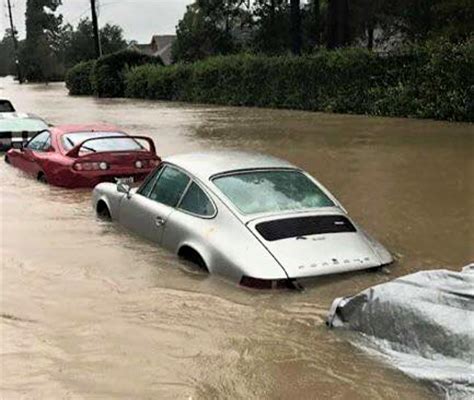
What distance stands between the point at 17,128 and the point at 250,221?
40.8ft

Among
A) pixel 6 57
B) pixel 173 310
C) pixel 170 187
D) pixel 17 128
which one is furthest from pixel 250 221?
pixel 6 57

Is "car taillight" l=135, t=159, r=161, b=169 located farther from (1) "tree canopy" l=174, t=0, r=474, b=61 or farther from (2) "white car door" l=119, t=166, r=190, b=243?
(1) "tree canopy" l=174, t=0, r=474, b=61

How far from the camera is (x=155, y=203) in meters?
8.27

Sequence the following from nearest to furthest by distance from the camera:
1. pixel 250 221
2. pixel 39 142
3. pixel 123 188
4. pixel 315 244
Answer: pixel 315 244, pixel 250 221, pixel 123 188, pixel 39 142

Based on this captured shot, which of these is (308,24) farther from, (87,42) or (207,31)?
(87,42)

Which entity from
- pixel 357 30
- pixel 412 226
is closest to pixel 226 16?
pixel 357 30

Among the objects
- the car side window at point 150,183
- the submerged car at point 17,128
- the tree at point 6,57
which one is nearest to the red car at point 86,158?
the submerged car at point 17,128

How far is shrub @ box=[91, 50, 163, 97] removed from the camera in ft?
176

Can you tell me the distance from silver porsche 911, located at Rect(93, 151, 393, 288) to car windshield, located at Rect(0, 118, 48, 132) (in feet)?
33.3

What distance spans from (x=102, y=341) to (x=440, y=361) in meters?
2.49

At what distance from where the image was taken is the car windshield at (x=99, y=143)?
13091 mm

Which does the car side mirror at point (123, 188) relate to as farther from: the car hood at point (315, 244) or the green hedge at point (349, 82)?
the green hedge at point (349, 82)

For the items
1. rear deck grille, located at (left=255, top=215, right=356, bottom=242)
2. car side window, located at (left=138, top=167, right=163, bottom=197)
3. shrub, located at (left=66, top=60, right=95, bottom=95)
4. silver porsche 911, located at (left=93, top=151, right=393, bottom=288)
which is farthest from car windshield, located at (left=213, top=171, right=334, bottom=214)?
shrub, located at (left=66, top=60, right=95, bottom=95)

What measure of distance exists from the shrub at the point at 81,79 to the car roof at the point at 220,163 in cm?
4929
